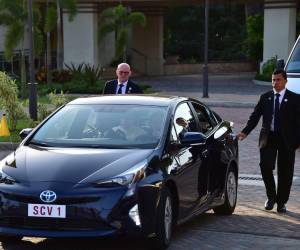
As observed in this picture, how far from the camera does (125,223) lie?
6.35 m

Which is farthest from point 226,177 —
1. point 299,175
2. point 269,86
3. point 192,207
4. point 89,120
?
point 269,86

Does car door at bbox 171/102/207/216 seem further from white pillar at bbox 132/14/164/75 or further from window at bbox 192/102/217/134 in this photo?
white pillar at bbox 132/14/164/75

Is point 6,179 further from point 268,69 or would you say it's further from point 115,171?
point 268,69

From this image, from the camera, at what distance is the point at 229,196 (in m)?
8.76

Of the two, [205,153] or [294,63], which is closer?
[205,153]

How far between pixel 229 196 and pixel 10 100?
24.4 ft

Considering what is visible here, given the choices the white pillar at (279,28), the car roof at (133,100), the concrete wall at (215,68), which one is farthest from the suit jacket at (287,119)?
the concrete wall at (215,68)

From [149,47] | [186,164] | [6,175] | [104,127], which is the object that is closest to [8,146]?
[104,127]

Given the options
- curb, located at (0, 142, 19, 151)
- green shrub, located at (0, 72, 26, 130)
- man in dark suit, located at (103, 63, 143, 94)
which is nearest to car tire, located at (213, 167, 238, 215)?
man in dark suit, located at (103, 63, 143, 94)

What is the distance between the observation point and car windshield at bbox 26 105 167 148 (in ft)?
→ 23.8

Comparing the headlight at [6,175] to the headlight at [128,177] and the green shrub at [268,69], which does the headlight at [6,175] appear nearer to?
the headlight at [128,177]

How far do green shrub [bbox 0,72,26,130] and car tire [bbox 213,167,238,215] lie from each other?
23.4 feet

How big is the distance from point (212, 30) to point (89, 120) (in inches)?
1847

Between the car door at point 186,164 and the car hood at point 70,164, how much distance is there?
45cm
